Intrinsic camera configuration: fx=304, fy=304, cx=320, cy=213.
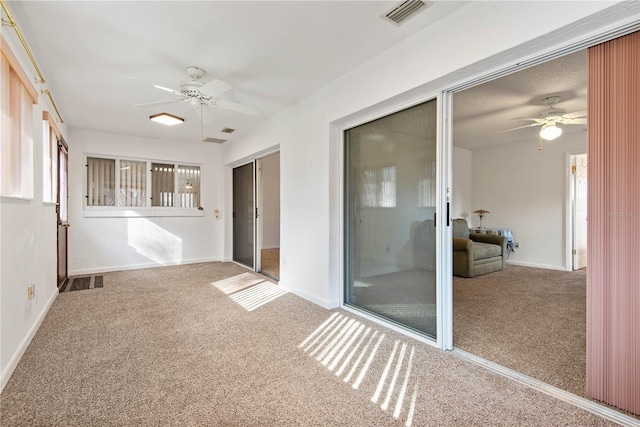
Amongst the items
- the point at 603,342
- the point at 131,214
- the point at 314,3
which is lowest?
the point at 603,342

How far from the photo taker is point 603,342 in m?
1.72

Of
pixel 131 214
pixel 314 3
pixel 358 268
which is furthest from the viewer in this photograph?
pixel 131 214

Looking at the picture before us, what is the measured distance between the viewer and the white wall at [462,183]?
6891 mm

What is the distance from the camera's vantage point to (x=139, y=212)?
592cm

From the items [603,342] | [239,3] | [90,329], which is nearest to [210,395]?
[90,329]

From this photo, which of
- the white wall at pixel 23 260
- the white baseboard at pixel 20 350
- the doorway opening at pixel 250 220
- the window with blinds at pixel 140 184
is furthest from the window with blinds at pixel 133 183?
the white baseboard at pixel 20 350

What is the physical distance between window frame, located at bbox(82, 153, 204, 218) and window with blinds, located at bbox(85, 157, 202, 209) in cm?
2

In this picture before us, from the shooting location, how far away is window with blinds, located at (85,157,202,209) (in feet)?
18.5

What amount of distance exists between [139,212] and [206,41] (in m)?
4.43

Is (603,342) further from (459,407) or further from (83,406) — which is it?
(83,406)

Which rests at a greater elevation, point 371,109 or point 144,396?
point 371,109

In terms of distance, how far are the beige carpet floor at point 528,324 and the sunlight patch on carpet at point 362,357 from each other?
666mm

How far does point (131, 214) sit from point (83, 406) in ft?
15.7

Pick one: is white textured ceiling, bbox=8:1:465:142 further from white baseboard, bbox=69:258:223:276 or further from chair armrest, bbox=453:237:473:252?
chair armrest, bbox=453:237:473:252
